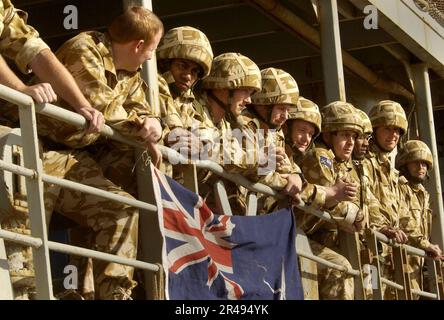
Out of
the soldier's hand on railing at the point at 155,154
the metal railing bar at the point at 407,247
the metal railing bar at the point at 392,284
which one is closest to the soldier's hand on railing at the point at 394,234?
the metal railing bar at the point at 407,247

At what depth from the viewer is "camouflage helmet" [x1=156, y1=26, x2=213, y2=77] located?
9.45 m

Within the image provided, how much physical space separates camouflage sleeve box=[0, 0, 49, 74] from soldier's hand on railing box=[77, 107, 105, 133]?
0.37 meters

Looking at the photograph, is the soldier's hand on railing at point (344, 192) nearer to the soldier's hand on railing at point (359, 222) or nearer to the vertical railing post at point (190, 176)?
the soldier's hand on railing at point (359, 222)

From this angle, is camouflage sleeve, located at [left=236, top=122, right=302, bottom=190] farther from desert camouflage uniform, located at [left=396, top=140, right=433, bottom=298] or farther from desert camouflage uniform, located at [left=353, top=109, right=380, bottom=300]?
desert camouflage uniform, located at [left=396, top=140, right=433, bottom=298]

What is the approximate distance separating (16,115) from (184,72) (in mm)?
1637

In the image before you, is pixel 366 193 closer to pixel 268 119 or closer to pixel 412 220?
pixel 412 220

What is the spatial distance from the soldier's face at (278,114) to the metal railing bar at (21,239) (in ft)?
12.1

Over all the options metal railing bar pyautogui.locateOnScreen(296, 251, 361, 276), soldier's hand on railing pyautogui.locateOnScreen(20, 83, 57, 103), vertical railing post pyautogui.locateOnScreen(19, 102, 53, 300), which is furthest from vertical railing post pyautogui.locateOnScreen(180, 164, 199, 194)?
vertical railing post pyautogui.locateOnScreen(19, 102, 53, 300)

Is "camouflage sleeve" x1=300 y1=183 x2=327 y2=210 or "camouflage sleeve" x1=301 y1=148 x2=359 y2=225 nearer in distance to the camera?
"camouflage sleeve" x1=300 y1=183 x2=327 y2=210

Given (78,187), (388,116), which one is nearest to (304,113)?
(388,116)

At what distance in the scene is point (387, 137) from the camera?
534 inches

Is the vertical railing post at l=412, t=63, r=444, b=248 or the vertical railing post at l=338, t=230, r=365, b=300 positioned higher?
the vertical railing post at l=412, t=63, r=444, b=248

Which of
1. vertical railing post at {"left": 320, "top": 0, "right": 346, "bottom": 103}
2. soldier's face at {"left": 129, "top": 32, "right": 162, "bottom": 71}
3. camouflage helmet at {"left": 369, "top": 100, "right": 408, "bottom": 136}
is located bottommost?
soldier's face at {"left": 129, "top": 32, "right": 162, "bottom": 71}
